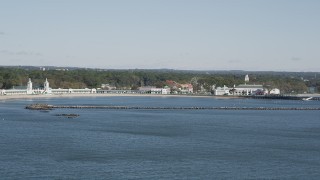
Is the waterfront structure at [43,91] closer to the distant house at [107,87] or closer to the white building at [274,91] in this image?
the distant house at [107,87]

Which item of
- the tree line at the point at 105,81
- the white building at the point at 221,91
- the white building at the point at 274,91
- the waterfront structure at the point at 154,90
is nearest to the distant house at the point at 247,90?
the white building at the point at 221,91

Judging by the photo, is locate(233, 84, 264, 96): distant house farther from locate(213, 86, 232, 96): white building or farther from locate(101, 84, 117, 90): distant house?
locate(101, 84, 117, 90): distant house

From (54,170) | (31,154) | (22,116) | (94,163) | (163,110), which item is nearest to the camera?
(54,170)

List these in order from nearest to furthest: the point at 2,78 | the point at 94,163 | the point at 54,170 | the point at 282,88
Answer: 1. the point at 54,170
2. the point at 94,163
3. the point at 2,78
4. the point at 282,88

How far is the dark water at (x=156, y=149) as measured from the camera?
60.2ft

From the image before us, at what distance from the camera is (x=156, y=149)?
75.2ft

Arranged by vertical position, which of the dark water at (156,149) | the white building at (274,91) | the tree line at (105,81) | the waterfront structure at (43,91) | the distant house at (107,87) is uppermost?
the tree line at (105,81)

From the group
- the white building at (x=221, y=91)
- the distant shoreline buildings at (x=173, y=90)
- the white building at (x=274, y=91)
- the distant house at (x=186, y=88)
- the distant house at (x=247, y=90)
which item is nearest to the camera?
the distant shoreline buildings at (x=173, y=90)

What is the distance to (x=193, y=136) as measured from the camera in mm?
27516

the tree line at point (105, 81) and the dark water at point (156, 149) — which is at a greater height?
the tree line at point (105, 81)

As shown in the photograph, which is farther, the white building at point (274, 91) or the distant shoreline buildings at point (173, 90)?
the white building at point (274, 91)

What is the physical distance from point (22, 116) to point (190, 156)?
18790 millimetres

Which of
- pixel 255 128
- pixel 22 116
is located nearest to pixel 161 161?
pixel 255 128

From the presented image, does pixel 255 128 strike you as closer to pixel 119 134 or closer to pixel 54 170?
pixel 119 134
